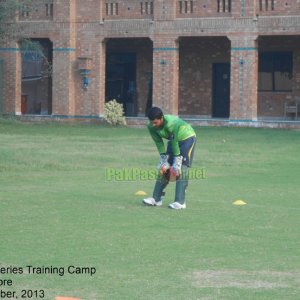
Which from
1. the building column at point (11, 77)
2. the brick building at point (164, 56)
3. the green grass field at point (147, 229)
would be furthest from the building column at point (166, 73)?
the green grass field at point (147, 229)

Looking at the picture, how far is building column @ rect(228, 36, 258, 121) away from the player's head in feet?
80.5

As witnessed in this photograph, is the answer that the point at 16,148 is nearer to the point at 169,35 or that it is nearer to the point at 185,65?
the point at 169,35

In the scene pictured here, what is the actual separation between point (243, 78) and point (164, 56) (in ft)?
11.9

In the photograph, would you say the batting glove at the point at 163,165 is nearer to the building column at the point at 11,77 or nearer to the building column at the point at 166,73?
the building column at the point at 166,73

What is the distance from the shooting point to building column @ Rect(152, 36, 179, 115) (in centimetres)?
4191

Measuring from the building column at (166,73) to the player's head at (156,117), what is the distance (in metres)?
26.0

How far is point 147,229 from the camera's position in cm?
1402

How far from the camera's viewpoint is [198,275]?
10859 millimetres

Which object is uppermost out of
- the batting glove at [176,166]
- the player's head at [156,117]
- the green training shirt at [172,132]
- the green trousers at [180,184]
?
the player's head at [156,117]

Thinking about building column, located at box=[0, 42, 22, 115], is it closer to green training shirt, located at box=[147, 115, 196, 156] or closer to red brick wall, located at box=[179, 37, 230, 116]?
red brick wall, located at box=[179, 37, 230, 116]

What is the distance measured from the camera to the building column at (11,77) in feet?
147

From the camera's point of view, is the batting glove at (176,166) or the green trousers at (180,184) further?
the green trousers at (180,184)

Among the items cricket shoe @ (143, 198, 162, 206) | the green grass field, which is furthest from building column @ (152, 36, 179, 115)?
cricket shoe @ (143, 198, 162, 206)

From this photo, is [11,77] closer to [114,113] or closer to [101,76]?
[101,76]
